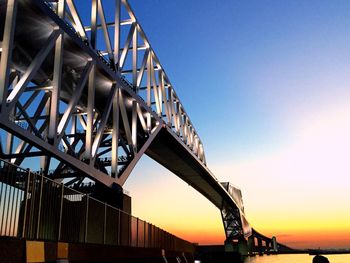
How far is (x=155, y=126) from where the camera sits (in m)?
37.0

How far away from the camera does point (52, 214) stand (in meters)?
11.9

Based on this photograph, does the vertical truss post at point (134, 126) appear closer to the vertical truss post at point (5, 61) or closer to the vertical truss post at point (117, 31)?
the vertical truss post at point (117, 31)

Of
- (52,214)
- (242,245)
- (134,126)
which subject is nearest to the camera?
(52,214)

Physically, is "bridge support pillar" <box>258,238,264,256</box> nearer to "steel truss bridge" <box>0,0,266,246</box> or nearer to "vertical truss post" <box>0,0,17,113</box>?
"steel truss bridge" <box>0,0,266,246</box>

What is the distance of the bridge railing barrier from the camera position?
913 centimetres

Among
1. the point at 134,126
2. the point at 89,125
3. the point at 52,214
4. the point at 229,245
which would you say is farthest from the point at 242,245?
the point at 52,214

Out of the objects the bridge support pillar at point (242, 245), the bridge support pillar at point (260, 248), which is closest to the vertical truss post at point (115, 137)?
the bridge support pillar at point (242, 245)

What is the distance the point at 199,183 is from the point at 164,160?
2459 cm

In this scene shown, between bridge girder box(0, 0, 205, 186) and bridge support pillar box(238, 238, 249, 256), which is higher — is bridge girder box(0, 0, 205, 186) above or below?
above

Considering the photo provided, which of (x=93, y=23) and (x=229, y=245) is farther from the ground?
(x=93, y=23)

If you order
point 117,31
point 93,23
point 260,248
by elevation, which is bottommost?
point 260,248

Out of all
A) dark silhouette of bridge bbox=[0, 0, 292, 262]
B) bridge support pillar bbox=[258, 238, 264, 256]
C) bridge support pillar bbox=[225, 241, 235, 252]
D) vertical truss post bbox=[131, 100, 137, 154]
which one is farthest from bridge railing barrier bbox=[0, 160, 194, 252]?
bridge support pillar bbox=[258, 238, 264, 256]

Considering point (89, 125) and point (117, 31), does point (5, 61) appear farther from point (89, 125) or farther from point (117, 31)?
point (117, 31)

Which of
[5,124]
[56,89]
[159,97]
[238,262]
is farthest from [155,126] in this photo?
[238,262]
